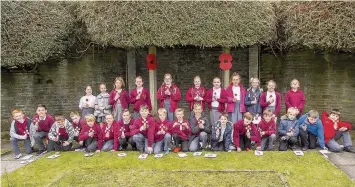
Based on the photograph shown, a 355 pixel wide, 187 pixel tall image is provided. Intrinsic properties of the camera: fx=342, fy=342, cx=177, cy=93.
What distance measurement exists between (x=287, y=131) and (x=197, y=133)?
6.70ft

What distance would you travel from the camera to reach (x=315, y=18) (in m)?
9.01

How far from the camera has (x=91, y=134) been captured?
7.97 m

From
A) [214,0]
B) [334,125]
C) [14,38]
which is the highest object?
[214,0]

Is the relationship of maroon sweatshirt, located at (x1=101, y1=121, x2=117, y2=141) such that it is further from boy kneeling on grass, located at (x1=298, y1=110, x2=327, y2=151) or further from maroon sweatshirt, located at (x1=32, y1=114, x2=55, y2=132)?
boy kneeling on grass, located at (x1=298, y1=110, x2=327, y2=151)

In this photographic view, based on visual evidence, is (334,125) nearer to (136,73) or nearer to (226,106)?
(226,106)

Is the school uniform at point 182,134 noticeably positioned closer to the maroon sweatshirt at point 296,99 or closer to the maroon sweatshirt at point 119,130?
the maroon sweatshirt at point 119,130

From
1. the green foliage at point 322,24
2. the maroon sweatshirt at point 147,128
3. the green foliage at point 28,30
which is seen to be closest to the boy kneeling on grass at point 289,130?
the green foliage at point 322,24

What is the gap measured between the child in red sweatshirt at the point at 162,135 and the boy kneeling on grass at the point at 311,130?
3.04 m

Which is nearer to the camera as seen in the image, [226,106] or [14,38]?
[226,106]

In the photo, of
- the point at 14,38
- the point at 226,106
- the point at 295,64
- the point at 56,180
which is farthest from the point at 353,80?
the point at 14,38

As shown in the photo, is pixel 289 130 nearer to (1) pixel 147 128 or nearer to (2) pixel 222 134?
(2) pixel 222 134

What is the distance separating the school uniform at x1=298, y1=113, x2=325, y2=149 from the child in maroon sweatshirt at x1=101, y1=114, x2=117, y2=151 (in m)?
4.34

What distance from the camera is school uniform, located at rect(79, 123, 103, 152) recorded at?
7.98 meters

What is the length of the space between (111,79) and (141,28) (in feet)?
10.8
